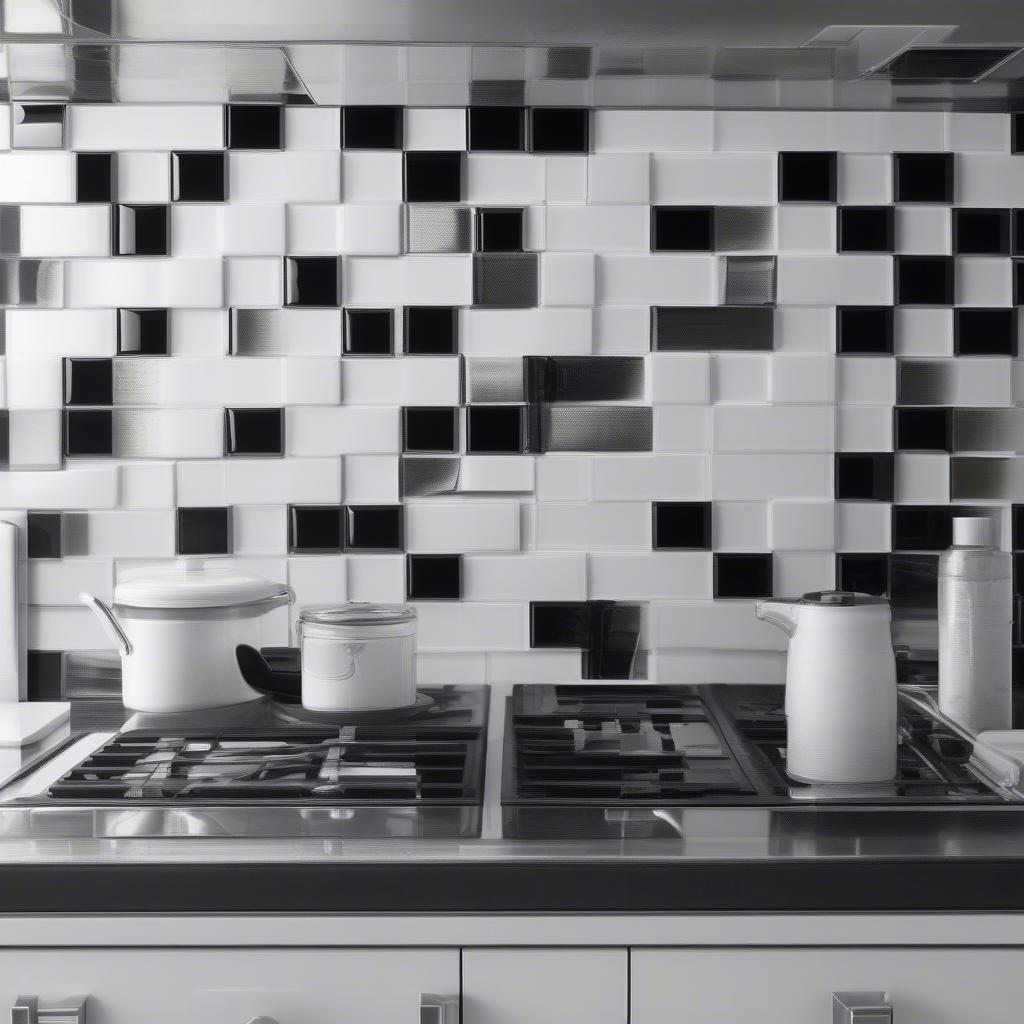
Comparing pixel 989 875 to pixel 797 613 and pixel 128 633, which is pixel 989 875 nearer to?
pixel 797 613

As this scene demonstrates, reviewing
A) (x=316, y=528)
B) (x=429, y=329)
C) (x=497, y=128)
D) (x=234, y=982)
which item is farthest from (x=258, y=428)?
(x=234, y=982)

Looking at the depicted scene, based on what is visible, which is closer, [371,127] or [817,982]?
[817,982]

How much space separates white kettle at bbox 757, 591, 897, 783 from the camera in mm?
1171

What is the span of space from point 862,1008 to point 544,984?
0.29 meters

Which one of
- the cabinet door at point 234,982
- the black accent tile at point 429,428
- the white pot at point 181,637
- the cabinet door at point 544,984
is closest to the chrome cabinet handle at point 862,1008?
the cabinet door at point 544,984

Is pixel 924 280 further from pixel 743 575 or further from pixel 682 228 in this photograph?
pixel 743 575

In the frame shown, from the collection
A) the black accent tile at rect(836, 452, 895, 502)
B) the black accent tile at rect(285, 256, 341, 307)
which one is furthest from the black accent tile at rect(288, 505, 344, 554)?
the black accent tile at rect(836, 452, 895, 502)

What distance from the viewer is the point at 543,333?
1772mm

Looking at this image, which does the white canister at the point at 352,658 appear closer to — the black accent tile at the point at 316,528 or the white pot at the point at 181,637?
the white pot at the point at 181,637

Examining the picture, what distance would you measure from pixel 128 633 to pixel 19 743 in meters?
0.22

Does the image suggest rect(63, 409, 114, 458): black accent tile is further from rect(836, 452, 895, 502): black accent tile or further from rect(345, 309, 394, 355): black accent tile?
rect(836, 452, 895, 502): black accent tile

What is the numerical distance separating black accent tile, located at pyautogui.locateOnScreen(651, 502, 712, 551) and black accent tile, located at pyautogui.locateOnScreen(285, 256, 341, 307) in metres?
0.62

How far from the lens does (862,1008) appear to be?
102 cm

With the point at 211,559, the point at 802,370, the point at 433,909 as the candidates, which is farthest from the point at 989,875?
the point at 211,559
